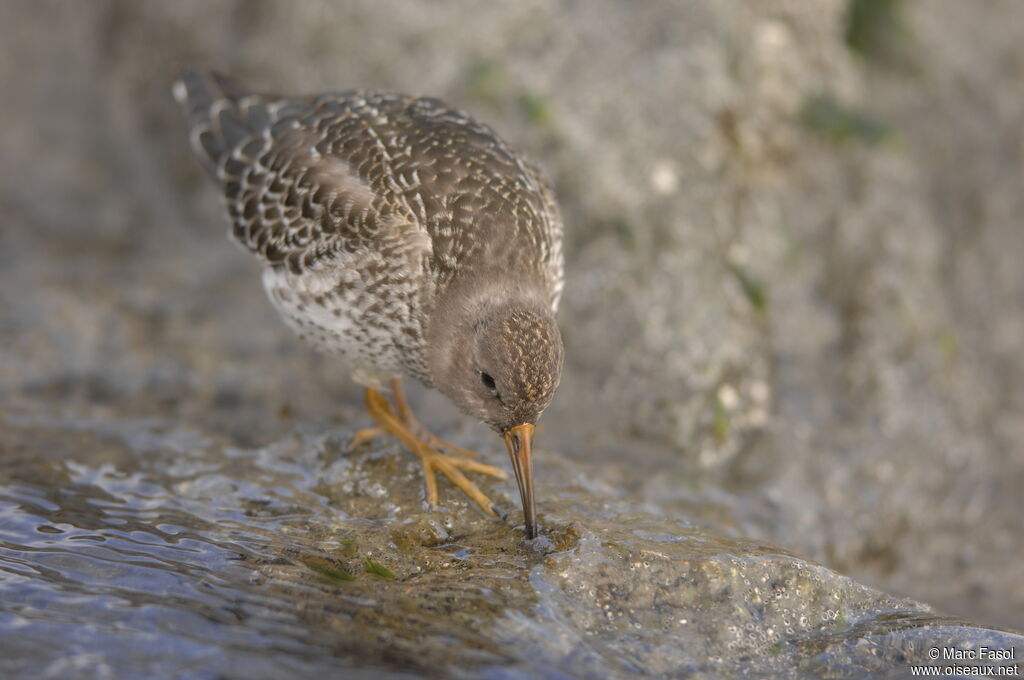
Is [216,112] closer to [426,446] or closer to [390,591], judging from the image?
[426,446]

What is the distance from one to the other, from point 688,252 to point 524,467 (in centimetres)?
304

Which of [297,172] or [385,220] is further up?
[297,172]

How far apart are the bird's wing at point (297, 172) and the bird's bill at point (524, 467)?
42.1 inches

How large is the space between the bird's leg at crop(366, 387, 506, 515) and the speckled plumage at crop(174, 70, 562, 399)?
0.22 m

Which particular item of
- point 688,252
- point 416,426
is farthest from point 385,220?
point 688,252

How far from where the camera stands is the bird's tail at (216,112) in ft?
22.2

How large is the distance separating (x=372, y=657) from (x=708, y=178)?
5067 millimetres

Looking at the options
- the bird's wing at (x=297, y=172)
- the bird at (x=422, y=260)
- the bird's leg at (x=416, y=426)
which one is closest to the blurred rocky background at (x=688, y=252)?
the bird's leg at (x=416, y=426)

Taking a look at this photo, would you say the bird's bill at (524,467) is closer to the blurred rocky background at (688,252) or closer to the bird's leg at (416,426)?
the bird's leg at (416,426)

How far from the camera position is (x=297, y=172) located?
611cm

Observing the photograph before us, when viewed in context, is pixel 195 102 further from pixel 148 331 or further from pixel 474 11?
pixel 474 11

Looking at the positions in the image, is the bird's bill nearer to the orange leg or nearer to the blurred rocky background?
the orange leg

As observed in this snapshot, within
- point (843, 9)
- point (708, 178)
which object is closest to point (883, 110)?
point (843, 9)

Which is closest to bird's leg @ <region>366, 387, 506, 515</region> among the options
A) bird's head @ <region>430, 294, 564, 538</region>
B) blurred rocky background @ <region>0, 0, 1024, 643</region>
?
bird's head @ <region>430, 294, 564, 538</region>
